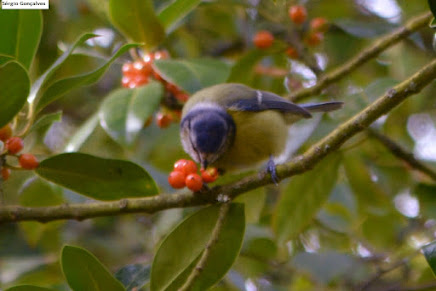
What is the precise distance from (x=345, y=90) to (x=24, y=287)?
339cm

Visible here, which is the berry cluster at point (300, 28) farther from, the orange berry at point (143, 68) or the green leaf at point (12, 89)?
the green leaf at point (12, 89)

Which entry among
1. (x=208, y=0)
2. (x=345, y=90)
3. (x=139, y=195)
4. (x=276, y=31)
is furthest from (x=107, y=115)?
(x=345, y=90)

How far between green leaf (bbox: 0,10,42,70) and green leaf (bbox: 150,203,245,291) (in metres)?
1.01

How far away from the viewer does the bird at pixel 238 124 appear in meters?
3.02

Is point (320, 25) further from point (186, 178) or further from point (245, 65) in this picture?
point (186, 178)

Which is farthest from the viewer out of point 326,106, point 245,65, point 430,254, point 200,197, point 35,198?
point 245,65

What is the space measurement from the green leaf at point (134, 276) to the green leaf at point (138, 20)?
4.30 feet

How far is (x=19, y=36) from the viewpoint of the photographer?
2385 millimetres

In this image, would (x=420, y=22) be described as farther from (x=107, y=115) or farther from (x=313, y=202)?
(x=107, y=115)

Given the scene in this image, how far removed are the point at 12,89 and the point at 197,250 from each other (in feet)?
3.00

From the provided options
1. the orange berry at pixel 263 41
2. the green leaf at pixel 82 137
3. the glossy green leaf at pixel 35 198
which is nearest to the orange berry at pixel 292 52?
the orange berry at pixel 263 41

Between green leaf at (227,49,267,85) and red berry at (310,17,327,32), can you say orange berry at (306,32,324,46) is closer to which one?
red berry at (310,17,327,32)

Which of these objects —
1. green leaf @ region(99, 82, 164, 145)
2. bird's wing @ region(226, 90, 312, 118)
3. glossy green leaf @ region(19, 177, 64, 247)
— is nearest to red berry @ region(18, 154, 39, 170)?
green leaf @ region(99, 82, 164, 145)

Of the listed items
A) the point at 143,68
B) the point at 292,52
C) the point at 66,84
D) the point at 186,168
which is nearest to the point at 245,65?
the point at 292,52
